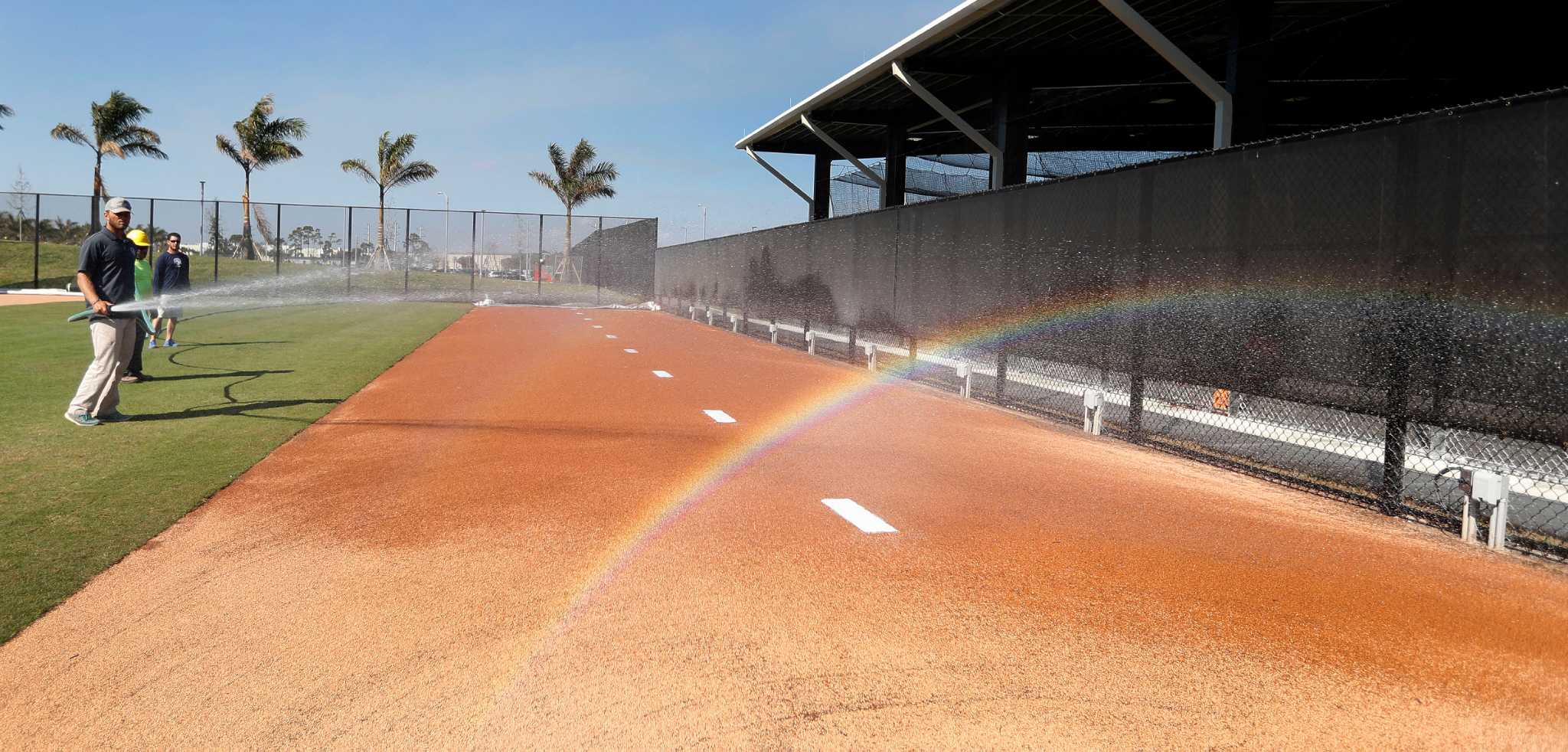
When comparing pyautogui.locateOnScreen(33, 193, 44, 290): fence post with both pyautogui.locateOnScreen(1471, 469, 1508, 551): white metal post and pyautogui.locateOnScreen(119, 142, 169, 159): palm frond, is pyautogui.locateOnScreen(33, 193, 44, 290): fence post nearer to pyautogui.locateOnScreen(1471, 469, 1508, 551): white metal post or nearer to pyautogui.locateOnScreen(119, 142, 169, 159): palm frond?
pyautogui.locateOnScreen(119, 142, 169, 159): palm frond

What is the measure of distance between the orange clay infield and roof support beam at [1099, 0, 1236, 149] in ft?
23.9

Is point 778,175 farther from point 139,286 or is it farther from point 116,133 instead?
point 116,133

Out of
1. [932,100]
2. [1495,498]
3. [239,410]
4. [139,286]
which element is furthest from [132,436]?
[932,100]

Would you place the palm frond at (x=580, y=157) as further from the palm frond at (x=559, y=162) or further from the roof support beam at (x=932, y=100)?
the roof support beam at (x=932, y=100)

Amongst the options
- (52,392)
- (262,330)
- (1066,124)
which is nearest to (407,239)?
(262,330)

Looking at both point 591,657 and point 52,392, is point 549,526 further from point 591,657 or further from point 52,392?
point 52,392

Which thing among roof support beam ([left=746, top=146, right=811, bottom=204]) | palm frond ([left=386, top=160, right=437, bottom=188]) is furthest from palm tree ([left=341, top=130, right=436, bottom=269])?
roof support beam ([left=746, top=146, right=811, bottom=204])

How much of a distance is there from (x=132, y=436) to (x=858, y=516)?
242 inches

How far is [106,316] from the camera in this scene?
9.29 meters

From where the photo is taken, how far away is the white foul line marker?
6281mm

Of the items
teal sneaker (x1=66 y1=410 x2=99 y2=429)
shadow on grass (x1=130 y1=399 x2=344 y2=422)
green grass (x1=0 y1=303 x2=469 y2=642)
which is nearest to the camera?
green grass (x1=0 y1=303 x2=469 y2=642)

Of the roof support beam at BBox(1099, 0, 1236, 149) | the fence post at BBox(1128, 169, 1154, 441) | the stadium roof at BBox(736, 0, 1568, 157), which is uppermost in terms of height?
the stadium roof at BBox(736, 0, 1568, 157)

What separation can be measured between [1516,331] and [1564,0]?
1280cm

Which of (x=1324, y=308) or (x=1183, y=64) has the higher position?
(x=1183, y=64)
